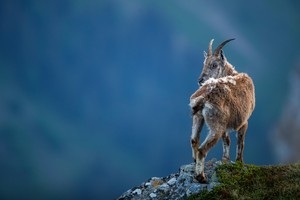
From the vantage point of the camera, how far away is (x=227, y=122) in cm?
1368

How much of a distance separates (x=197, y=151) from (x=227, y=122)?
1.47 meters

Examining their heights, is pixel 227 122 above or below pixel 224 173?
above

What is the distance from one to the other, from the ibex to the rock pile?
35 cm

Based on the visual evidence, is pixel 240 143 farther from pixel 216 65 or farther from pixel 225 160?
pixel 216 65

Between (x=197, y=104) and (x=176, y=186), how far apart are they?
122 inches

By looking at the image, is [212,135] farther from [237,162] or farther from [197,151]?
[237,162]

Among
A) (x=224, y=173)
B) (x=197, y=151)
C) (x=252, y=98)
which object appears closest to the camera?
(x=197, y=151)

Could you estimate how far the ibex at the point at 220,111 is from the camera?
13081mm

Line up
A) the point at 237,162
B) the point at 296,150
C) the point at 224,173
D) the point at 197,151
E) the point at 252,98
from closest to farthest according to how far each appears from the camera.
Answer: the point at 197,151 < the point at 224,173 < the point at 237,162 < the point at 252,98 < the point at 296,150

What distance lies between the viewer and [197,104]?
13.2 m

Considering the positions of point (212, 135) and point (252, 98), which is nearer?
point (212, 135)

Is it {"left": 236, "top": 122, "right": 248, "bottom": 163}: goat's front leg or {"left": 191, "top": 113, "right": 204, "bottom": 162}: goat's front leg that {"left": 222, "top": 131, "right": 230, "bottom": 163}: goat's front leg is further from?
{"left": 191, "top": 113, "right": 204, "bottom": 162}: goat's front leg

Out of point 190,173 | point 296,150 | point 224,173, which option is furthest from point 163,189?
point 296,150

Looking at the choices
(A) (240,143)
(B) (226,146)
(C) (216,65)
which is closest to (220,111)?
(B) (226,146)
